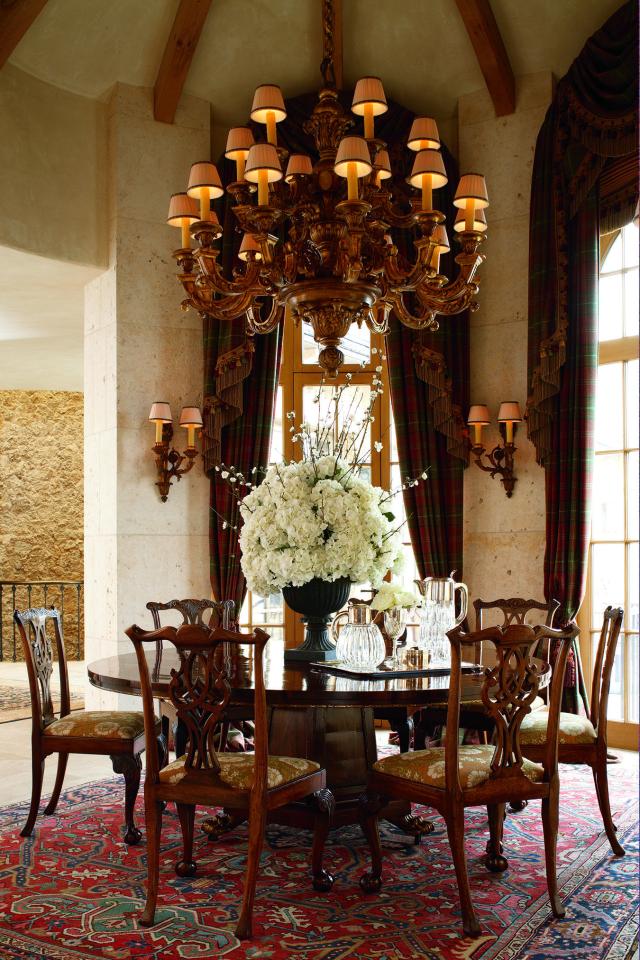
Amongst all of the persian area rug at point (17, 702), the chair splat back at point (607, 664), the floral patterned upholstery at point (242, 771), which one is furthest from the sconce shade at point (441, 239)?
the persian area rug at point (17, 702)

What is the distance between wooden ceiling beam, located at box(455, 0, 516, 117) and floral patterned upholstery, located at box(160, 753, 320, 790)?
170 inches

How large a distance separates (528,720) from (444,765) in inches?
33.3

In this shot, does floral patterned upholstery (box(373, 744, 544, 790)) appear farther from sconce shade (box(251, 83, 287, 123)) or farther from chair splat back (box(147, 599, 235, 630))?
sconce shade (box(251, 83, 287, 123))

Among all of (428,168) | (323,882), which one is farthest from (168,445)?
(323,882)

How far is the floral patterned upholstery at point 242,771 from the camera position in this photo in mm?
2926

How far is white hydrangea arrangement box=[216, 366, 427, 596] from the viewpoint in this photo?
3523 millimetres

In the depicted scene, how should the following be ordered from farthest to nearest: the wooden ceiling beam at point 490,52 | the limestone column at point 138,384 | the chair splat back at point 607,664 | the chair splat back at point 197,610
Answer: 1. the limestone column at point 138,384
2. the wooden ceiling beam at point 490,52
3. the chair splat back at point 197,610
4. the chair splat back at point 607,664

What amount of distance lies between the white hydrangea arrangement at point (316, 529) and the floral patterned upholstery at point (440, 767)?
2.46ft

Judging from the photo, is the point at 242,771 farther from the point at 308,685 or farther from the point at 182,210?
the point at 182,210

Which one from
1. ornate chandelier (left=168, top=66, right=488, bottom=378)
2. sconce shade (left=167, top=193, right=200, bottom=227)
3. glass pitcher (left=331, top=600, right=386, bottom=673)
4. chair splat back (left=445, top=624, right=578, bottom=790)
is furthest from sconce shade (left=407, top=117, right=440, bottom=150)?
chair splat back (left=445, top=624, right=578, bottom=790)

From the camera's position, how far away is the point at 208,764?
2.93 metres

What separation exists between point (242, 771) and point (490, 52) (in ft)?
14.7

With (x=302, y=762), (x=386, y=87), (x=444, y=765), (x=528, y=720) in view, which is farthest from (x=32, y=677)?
(x=386, y=87)

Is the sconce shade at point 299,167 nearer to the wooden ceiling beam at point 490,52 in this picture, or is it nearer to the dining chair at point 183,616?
the dining chair at point 183,616
